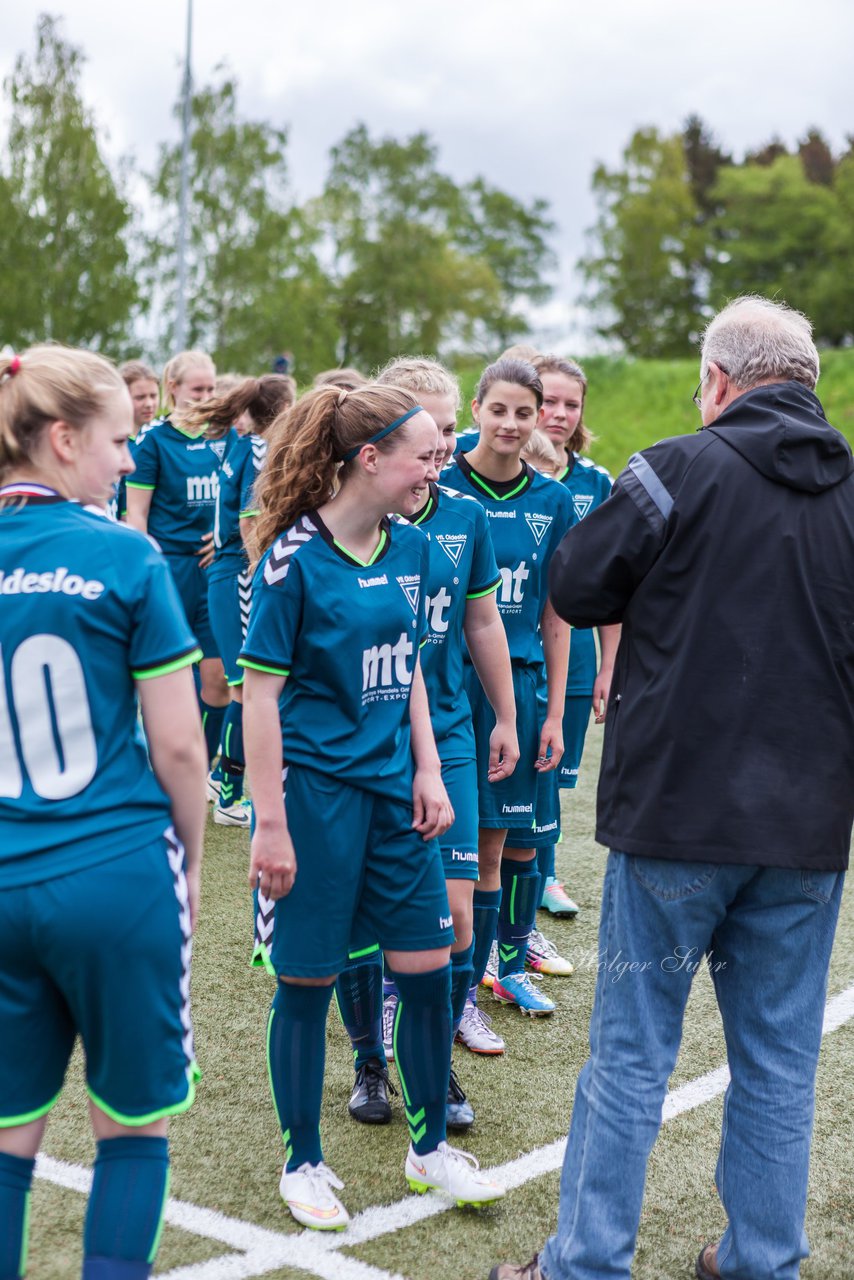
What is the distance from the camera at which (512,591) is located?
450cm

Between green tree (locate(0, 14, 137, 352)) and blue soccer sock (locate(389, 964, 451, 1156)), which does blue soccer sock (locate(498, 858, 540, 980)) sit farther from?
green tree (locate(0, 14, 137, 352))

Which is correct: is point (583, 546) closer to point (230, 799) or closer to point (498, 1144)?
point (498, 1144)

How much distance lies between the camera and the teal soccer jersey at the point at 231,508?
6.74 metres

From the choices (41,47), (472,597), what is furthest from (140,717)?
(41,47)

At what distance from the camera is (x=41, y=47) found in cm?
2817

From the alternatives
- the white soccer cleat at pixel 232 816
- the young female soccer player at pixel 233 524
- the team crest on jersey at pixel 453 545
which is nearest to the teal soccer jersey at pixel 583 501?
the young female soccer player at pixel 233 524

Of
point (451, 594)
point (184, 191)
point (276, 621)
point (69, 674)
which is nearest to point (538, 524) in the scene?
point (451, 594)

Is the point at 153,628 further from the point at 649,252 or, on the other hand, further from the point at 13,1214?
the point at 649,252

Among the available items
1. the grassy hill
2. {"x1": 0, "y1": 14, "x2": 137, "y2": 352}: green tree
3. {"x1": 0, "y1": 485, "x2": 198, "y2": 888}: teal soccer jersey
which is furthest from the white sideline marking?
{"x1": 0, "y1": 14, "x2": 137, "y2": 352}: green tree

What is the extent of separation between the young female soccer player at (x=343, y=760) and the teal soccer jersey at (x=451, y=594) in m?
0.41

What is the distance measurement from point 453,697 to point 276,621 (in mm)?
929

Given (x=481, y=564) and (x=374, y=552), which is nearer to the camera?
(x=374, y=552)

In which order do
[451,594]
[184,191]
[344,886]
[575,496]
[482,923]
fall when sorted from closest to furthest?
[344,886] < [451,594] < [482,923] < [575,496] < [184,191]

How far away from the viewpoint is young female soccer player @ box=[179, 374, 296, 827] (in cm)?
664
